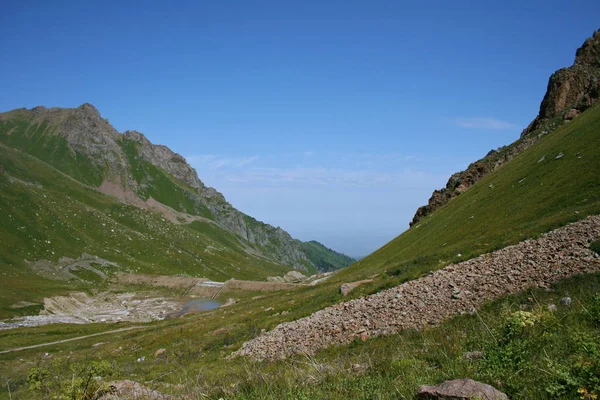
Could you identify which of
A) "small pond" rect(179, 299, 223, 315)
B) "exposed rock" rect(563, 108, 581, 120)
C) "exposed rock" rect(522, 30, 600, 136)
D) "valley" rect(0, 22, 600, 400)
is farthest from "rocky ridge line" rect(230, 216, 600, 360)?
"small pond" rect(179, 299, 223, 315)

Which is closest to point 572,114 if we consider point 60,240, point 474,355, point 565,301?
point 565,301

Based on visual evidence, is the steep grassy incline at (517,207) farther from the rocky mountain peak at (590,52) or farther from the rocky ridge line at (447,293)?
A: the rocky mountain peak at (590,52)

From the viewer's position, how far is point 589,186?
109ft

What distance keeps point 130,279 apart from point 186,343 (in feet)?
393

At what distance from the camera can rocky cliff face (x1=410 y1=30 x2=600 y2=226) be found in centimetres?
7469

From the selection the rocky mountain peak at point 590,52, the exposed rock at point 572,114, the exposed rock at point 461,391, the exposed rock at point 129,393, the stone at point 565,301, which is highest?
the rocky mountain peak at point 590,52

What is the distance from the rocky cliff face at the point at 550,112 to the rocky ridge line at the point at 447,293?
60691 millimetres

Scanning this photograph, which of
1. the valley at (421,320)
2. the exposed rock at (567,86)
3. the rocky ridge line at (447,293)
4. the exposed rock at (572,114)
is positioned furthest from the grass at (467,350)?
the exposed rock at (567,86)

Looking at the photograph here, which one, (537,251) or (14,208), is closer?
(537,251)

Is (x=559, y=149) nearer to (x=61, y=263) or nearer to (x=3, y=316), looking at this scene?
(x=3, y=316)

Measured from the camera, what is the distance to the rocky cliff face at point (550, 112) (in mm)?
74688

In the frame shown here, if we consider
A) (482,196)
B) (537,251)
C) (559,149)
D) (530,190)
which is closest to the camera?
(537,251)

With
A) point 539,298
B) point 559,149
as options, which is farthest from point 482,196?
point 539,298

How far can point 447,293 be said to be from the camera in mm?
18250
